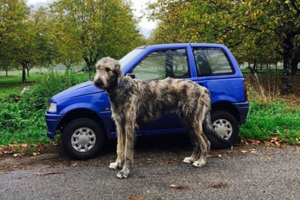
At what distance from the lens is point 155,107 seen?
608cm

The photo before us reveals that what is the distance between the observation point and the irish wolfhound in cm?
563

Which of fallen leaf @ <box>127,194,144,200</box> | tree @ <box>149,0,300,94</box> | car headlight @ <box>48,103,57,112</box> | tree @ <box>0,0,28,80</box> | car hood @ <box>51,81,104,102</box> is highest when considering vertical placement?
tree @ <box>0,0,28,80</box>

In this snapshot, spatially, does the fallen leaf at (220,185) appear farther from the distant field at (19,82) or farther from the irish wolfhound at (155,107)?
the distant field at (19,82)

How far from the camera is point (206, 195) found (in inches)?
176

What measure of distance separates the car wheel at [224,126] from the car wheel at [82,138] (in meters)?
2.29

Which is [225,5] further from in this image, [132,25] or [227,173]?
[132,25]

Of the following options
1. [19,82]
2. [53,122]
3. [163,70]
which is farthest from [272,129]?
[19,82]

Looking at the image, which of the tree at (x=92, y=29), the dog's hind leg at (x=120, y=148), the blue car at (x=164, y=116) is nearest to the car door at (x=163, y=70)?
the blue car at (x=164, y=116)

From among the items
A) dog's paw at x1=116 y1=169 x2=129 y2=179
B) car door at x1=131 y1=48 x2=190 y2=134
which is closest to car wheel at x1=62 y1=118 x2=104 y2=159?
car door at x1=131 y1=48 x2=190 y2=134

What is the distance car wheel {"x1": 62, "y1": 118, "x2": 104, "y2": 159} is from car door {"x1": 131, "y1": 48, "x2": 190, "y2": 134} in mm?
821

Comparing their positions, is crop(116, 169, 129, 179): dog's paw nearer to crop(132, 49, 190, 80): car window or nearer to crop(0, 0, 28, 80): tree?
crop(132, 49, 190, 80): car window

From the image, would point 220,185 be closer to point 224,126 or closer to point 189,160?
point 189,160

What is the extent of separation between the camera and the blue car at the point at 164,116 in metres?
6.27

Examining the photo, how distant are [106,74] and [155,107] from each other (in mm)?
1241
